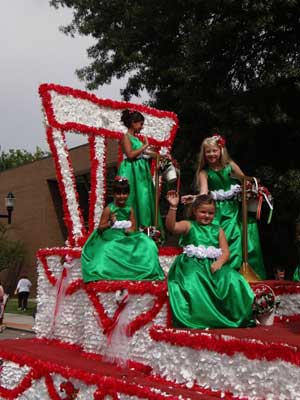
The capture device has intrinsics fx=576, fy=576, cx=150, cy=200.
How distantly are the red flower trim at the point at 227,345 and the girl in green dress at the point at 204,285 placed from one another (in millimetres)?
238

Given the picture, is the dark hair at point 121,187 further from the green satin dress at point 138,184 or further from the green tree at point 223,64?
the green tree at point 223,64

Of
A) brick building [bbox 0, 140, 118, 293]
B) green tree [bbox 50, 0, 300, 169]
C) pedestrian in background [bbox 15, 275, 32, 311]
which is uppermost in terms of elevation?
green tree [bbox 50, 0, 300, 169]

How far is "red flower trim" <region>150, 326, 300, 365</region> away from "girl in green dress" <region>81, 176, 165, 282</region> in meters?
1.15

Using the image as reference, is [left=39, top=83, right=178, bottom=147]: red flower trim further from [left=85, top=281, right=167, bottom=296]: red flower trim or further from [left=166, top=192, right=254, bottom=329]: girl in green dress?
[left=166, top=192, right=254, bottom=329]: girl in green dress

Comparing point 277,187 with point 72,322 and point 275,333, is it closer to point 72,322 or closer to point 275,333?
point 72,322

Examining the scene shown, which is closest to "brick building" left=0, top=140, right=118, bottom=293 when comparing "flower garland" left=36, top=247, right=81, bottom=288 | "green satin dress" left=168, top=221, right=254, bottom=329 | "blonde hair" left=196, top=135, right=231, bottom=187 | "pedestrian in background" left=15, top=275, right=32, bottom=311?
"pedestrian in background" left=15, top=275, right=32, bottom=311

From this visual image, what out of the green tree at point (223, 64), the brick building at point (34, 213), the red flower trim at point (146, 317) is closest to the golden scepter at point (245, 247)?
the red flower trim at point (146, 317)

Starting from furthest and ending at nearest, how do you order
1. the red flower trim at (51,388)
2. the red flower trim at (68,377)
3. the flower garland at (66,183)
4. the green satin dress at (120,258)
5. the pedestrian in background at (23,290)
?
1. the pedestrian in background at (23,290)
2. the flower garland at (66,183)
3. the green satin dress at (120,258)
4. the red flower trim at (51,388)
5. the red flower trim at (68,377)

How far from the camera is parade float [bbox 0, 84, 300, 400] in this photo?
3434mm

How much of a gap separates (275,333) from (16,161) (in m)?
52.1

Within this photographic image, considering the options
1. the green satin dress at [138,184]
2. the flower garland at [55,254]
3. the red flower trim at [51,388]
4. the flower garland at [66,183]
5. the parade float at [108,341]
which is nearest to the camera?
the parade float at [108,341]

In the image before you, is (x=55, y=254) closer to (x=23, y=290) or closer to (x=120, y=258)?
(x=120, y=258)

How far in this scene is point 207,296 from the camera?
4242mm

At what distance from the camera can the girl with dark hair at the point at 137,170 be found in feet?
21.6
